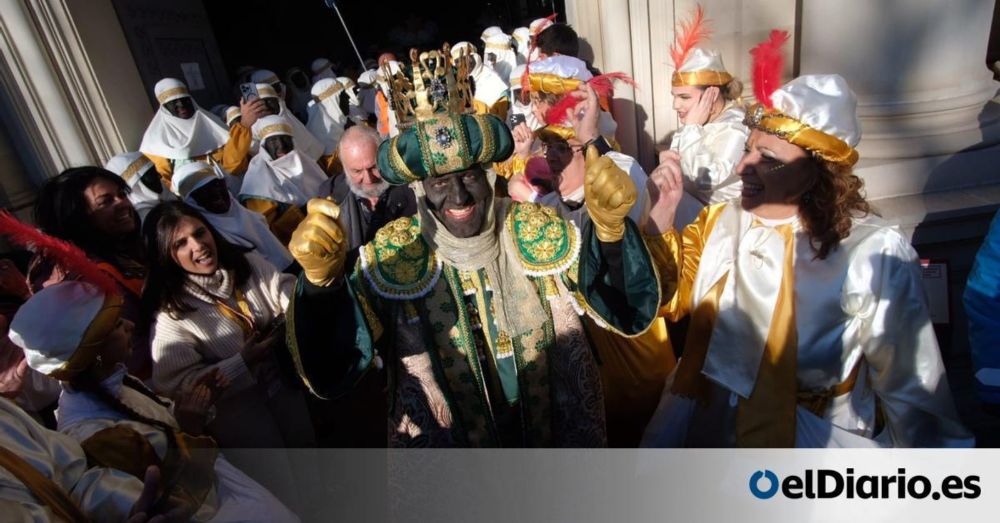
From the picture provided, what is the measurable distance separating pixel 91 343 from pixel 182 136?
4.57 meters

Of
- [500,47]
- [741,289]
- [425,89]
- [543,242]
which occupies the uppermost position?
[500,47]

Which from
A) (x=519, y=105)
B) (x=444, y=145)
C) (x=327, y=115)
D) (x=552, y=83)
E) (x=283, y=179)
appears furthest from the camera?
(x=327, y=115)

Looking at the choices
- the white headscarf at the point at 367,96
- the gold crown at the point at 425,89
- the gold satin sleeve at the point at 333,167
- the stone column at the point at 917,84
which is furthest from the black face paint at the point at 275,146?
the stone column at the point at 917,84

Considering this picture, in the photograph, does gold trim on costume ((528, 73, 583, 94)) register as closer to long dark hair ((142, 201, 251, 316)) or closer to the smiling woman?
long dark hair ((142, 201, 251, 316))

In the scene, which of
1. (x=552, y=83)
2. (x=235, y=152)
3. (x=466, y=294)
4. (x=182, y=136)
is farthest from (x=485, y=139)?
(x=182, y=136)

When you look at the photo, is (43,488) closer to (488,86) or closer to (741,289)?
(741,289)

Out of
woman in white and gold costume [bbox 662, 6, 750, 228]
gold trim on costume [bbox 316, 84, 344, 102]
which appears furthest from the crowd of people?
gold trim on costume [bbox 316, 84, 344, 102]

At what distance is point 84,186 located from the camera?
97.1 inches

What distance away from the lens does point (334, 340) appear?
1.61 m

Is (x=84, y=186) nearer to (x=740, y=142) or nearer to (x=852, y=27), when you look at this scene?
(x=740, y=142)

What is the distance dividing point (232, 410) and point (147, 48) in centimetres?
673

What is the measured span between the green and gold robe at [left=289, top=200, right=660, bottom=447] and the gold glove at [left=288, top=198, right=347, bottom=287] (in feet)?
0.28

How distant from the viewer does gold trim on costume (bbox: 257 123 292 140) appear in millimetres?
4844

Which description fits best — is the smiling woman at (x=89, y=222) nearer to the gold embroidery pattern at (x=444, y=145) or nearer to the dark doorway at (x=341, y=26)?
the gold embroidery pattern at (x=444, y=145)
